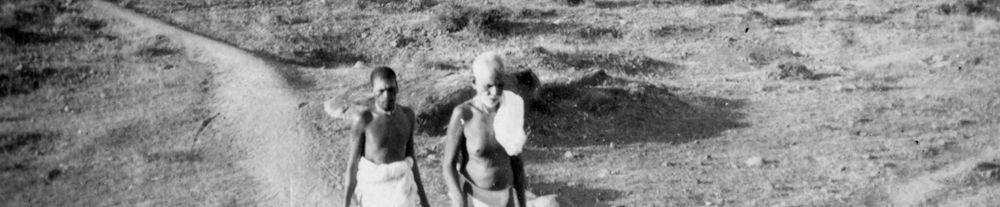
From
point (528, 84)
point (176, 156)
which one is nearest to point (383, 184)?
point (176, 156)

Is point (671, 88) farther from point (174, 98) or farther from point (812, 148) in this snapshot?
point (174, 98)

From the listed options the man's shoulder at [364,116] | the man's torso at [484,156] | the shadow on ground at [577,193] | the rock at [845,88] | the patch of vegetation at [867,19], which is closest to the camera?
the man's torso at [484,156]

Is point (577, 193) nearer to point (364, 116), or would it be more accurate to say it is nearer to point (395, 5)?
point (364, 116)

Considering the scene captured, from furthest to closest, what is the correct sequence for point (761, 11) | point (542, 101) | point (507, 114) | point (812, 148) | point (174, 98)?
point (761, 11) → point (174, 98) → point (542, 101) → point (812, 148) → point (507, 114)

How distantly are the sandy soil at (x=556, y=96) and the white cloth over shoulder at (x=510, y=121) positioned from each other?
2183 millimetres

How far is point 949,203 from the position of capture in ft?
23.0

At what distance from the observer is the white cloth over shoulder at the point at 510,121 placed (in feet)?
12.9

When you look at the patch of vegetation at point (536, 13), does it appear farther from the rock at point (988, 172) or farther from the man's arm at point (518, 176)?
the man's arm at point (518, 176)

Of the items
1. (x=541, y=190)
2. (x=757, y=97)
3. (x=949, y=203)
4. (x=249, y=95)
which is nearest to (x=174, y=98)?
(x=249, y=95)

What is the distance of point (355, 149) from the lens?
4289 mm

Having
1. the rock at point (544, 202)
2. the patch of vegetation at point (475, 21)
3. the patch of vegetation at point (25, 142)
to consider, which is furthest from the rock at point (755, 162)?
the patch of vegetation at point (25, 142)

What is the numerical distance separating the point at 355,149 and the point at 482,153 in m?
0.63

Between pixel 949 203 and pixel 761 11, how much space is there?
8.04m

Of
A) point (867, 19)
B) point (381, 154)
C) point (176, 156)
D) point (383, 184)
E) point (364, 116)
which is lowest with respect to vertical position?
point (867, 19)
